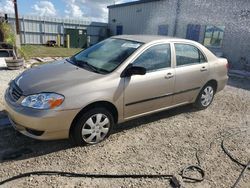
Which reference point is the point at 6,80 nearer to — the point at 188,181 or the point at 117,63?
the point at 117,63

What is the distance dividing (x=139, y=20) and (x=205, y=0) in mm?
6822

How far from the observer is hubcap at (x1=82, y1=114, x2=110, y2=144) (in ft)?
11.0

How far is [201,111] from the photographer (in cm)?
527

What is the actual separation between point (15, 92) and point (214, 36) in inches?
483

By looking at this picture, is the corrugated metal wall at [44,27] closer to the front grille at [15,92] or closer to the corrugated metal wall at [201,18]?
the corrugated metal wall at [201,18]

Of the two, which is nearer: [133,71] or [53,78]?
[53,78]

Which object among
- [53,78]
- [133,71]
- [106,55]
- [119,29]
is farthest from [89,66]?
[119,29]

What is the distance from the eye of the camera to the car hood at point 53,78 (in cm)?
316

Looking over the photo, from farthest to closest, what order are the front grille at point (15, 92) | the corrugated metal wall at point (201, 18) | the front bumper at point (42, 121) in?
1. the corrugated metal wall at point (201, 18)
2. the front grille at point (15, 92)
3. the front bumper at point (42, 121)

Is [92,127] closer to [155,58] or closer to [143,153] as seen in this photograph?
[143,153]

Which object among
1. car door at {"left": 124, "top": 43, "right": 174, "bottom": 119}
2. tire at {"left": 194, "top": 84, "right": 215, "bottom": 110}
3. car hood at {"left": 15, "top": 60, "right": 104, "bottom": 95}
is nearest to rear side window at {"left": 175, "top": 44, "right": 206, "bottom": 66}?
car door at {"left": 124, "top": 43, "right": 174, "bottom": 119}

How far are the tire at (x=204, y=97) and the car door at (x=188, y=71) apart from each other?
0.21 metres

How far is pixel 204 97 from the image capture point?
5191 millimetres

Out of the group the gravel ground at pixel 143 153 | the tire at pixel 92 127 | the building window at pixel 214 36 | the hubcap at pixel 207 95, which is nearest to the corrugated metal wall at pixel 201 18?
the building window at pixel 214 36
